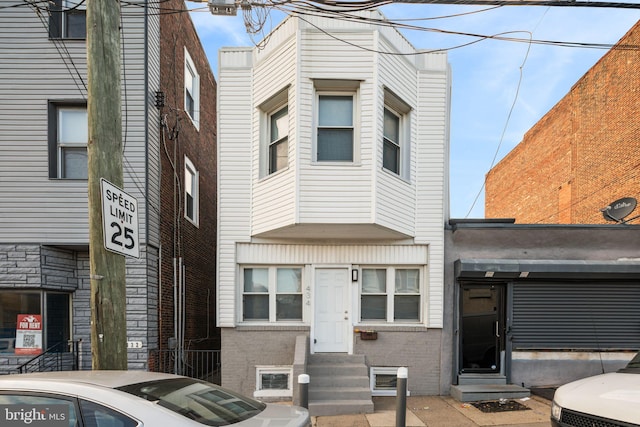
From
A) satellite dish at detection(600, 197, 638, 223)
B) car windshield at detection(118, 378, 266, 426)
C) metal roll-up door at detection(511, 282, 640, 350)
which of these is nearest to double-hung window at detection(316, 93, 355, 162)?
metal roll-up door at detection(511, 282, 640, 350)

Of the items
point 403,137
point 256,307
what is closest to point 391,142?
point 403,137

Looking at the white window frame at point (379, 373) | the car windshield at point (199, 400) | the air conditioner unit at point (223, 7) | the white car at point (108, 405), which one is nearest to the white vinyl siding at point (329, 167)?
the white window frame at point (379, 373)

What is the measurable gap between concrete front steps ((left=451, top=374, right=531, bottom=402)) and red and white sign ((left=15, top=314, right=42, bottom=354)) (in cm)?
787

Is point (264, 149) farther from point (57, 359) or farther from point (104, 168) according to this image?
point (57, 359)

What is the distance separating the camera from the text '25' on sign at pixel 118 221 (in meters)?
3.88

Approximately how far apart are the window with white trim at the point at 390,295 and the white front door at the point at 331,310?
39 centimetres

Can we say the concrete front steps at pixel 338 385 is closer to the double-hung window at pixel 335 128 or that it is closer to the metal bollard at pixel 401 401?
the metal bollard at pixel 401 401

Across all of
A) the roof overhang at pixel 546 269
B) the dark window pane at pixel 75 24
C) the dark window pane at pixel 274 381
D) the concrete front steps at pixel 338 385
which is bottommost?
the dark window pane at pixel 274 381

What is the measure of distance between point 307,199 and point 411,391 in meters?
4.40

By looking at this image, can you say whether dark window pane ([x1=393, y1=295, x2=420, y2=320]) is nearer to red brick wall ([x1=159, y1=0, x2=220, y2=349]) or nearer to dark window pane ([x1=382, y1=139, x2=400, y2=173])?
dark window pane ([x1=382, y1=139, x2=400, y2=173])

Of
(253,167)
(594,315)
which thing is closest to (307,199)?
(253,167)

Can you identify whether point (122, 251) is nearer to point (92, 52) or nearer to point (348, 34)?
point (92, 52)

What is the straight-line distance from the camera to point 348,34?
7480 millimetres

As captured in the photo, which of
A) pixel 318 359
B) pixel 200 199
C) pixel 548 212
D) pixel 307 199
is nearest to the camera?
pixel 307 199
